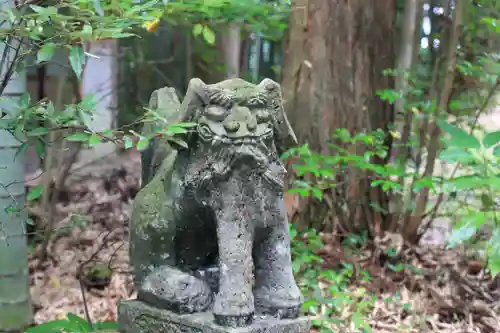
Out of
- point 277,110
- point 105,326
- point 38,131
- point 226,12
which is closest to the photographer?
point 38,131

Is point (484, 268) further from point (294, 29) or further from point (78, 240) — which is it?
point (78, 240)

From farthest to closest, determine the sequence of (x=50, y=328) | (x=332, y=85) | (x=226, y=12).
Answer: (x=332, y=85) < (x=226, y=12) < (x=50, y=328)

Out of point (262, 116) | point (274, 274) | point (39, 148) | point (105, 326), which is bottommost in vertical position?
point (105, 326)

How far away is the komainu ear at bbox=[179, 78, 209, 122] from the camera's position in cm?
179

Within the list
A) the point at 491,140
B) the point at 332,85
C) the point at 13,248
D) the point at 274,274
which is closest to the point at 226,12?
the point at 332,85

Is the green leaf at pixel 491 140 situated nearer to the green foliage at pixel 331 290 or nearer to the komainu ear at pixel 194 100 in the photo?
the komainu ear at pixel 194 100

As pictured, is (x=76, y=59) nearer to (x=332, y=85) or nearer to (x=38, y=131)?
(x=38, y=131)

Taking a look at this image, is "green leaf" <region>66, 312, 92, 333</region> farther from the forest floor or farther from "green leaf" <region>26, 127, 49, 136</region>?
"green leaf" <region>26, 127, 49, 136</region>

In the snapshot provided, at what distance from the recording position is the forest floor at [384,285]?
3.24m

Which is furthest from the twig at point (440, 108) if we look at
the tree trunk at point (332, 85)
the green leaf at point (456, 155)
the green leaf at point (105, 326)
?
the green leaf at point (105, 326)

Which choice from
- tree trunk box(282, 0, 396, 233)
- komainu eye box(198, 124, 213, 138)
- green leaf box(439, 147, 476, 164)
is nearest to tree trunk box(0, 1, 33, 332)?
komainu eye box(198, 124, 213, 138)

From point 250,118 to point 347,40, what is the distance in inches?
88.9

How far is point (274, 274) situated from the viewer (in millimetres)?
1901

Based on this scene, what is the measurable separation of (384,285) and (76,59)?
2.38 m
